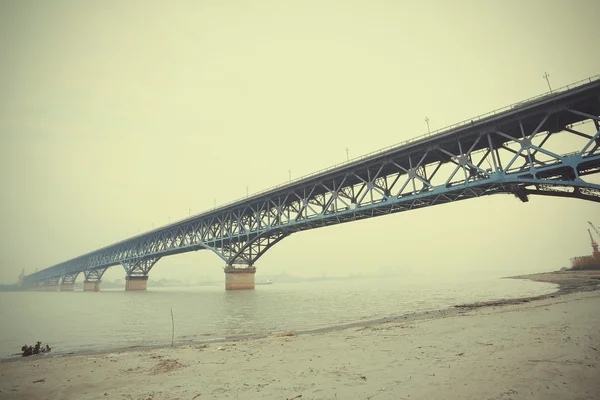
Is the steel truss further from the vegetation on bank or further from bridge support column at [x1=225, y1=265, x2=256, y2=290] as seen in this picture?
the vegetation on bank

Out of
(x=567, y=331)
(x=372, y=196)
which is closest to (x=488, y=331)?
(x=567, y=331)

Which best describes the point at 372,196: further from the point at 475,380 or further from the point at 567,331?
the point at 475,380

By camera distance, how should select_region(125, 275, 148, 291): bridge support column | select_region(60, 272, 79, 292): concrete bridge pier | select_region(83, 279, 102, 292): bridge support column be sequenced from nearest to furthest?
1. select_region(125, 275, 148, 291): bridge support column
2. select_region(83, 279, 102, 292): bridge support column
3. select_region(60, 272, 79, 292): concrete bridge pier

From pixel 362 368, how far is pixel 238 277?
2114 inches

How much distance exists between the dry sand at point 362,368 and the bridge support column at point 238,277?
46134mm

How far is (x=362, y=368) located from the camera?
21.5 ft

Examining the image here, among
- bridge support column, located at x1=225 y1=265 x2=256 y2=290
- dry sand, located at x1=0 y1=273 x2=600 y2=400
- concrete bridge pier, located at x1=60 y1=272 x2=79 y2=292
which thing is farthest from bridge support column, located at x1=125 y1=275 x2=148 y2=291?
dry sand, located at x1=0 y1=273 x2=600 y2=400

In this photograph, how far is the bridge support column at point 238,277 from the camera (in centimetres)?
5582

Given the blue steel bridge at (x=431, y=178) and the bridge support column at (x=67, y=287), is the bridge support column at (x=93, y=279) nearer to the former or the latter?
the bridge support column at (x=67, y=287)

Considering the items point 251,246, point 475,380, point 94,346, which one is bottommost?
point 94,346

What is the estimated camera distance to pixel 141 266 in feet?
288

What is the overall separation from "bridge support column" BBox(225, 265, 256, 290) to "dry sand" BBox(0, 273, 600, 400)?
46.1 m

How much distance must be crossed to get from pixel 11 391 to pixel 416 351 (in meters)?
10.6

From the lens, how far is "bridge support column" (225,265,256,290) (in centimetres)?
5582
